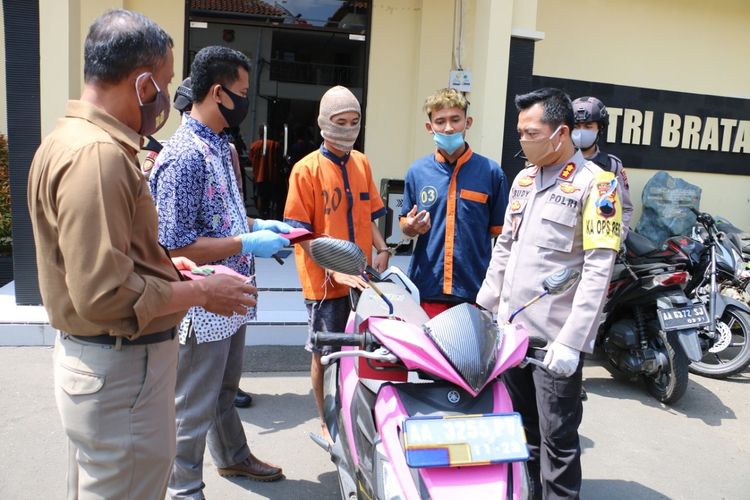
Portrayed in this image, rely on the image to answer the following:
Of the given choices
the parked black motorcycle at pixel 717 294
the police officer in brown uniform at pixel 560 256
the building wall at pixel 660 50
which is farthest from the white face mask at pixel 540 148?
the building wall at pixel 660 50

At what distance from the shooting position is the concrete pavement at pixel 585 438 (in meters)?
3.04

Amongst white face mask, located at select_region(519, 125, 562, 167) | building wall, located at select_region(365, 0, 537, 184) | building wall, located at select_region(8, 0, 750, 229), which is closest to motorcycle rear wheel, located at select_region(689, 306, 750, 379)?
white face mask, located at select_region(519, 125, 562, 167)

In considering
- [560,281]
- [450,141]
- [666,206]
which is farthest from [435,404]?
[666,206]

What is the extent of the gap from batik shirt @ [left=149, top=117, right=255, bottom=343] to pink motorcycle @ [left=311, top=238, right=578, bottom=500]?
1.71 ft

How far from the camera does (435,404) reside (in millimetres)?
1944

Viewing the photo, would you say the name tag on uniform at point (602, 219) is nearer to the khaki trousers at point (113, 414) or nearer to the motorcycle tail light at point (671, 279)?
the khaki trousers at point (113, 414)

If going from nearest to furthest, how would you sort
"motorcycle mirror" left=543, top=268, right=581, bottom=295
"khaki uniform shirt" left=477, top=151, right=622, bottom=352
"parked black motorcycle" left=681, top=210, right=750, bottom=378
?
"motorcycle mirror" left=543, top=268, right=581, bottom=295 < "khaki uniform shirt" left=477, top=151, right=622, bottom=352 < "parked black motorcycle" left=681, top=210, right=750, bottom=378

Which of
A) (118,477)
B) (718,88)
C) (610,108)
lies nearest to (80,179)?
(118,477)

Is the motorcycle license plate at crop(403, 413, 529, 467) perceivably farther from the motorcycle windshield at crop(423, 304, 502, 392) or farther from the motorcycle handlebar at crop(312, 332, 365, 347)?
the motorcycle handlebar at crop(312, 332, 365, 347)

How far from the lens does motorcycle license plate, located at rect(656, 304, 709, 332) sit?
4.09 m

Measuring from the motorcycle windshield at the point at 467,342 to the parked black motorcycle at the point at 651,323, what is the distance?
272 cm

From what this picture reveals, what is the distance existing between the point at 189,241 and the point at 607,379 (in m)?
3.65

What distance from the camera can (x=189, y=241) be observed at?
7.68ft

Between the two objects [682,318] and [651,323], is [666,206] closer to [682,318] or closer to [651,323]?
[651,323]
